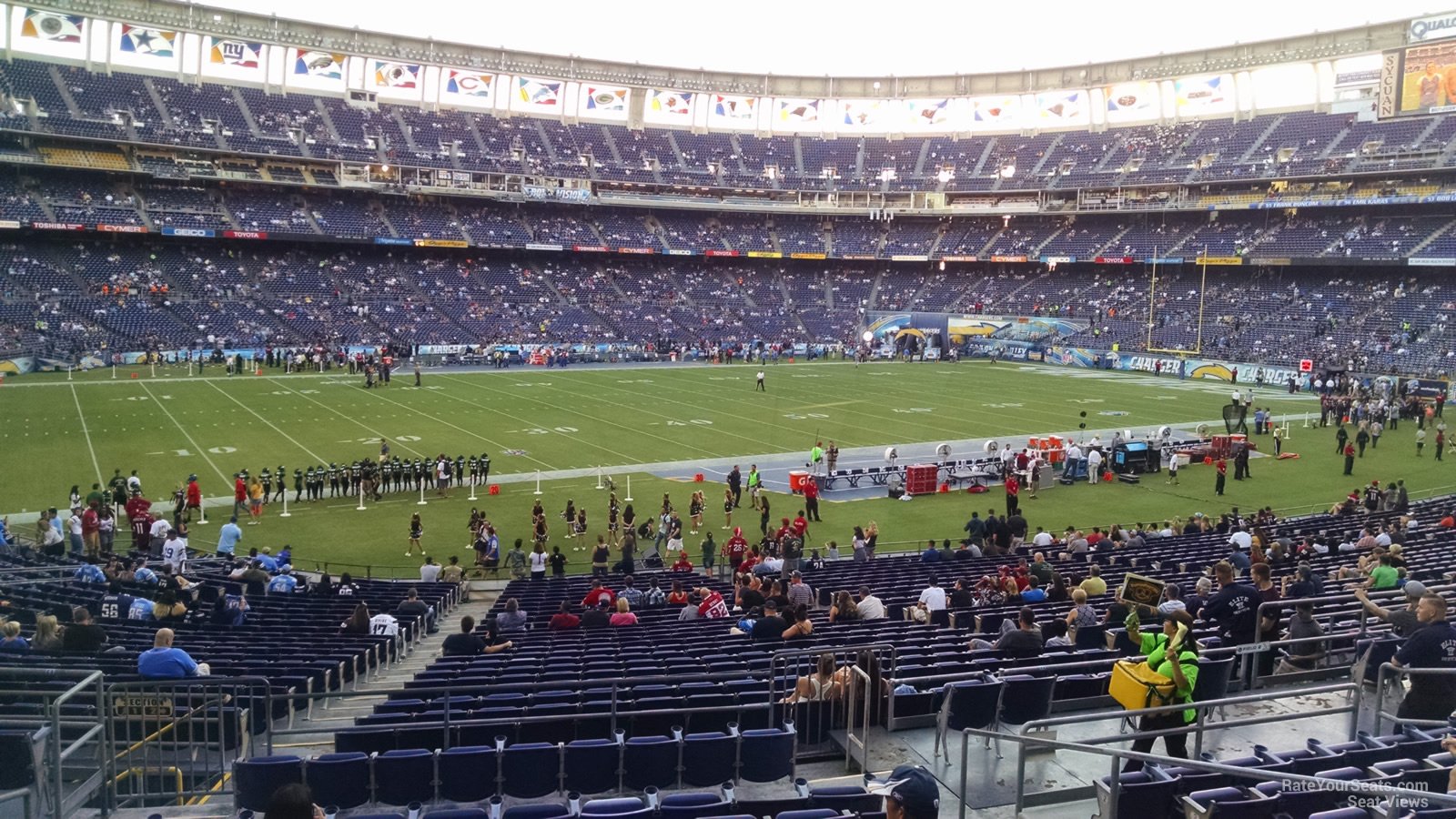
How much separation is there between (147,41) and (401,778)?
83.3 meters

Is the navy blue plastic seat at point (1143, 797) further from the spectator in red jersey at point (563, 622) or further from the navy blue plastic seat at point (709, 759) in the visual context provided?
the spectator in red jersey at point (563, 622)

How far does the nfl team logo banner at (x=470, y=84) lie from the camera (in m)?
86.9

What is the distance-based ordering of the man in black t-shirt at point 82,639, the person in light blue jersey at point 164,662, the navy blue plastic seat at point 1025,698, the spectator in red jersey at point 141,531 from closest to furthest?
the navy blue plastic seat at point 1025,698, the person in light blue jersey at point 164,662, the man in black t-shirt at point 82,639, the spectator in red jersey at point 141,531

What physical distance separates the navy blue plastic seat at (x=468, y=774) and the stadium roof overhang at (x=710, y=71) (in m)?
81.3

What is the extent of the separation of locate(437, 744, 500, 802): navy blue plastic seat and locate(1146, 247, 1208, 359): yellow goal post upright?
67.4 m

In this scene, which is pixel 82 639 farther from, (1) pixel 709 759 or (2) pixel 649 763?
(1) pixel 709 759

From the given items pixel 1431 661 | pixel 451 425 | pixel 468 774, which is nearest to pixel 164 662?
pixel 468 774

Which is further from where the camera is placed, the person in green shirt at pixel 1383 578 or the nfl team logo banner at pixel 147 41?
the nfl team logo banner at pixel 147 41

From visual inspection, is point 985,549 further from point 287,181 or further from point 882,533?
point 287,181

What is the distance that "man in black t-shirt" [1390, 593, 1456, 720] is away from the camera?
25.5 feet

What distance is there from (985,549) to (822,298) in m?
69.0

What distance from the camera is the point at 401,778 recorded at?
7.25m

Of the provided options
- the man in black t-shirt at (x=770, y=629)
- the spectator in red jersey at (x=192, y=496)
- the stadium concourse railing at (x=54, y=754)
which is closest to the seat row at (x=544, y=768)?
the stadium concourse railing at (x=54, y=754)

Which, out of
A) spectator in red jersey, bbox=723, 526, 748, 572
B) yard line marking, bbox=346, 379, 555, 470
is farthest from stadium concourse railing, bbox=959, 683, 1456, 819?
yard line marking, bbox=346, 379, 555, 470
